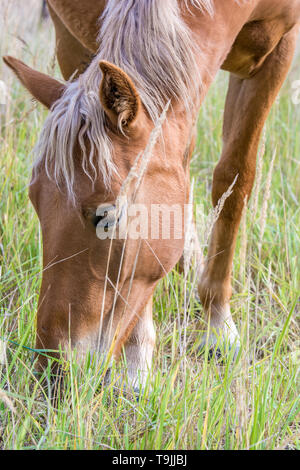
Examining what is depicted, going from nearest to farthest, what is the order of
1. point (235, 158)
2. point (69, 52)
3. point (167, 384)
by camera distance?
1. point (167, 384)
2. point (235, 158)
3. point (69, 52)

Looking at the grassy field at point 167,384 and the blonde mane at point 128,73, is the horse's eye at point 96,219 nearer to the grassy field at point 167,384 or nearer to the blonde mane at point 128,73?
the blonde mane at point 128,73

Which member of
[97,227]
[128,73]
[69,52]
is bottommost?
[97,227]

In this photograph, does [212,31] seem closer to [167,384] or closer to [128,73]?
[128,73]

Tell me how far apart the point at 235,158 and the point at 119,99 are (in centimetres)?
125

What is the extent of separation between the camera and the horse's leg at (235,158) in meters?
2.72

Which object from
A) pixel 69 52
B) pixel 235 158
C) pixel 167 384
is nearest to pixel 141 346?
pixel 167 384

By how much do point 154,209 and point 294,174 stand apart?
7.12 ft

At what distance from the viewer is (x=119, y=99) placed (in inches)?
67.1

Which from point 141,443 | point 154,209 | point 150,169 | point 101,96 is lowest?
point 141,443

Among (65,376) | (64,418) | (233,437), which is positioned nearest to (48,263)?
(65,376)

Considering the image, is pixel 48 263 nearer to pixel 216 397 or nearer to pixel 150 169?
pixel 150 169

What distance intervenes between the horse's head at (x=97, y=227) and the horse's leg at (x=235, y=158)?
0.92 meters

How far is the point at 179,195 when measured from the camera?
1.97 m

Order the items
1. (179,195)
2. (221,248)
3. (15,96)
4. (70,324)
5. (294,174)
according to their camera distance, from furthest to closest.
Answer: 1. (15,96)
2. (294,174)
3. (221,248)
4. (179,195)
5. (70,324)
